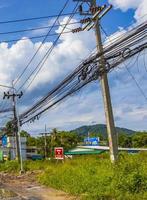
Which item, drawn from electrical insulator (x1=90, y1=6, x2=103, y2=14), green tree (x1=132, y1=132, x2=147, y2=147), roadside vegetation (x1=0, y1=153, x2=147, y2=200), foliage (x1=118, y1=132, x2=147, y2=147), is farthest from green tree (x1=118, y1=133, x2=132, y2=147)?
electrical insulator (x1=90, y1=6, x2=103, y2=14)

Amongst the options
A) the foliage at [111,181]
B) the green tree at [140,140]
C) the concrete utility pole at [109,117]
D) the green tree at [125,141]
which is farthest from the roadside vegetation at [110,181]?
the green tree at [125,141]

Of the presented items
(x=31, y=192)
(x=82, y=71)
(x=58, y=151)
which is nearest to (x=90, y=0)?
(x=82, y=71)

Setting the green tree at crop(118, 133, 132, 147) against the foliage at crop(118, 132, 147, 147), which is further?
the green tree at crop(118, 133, 132, 147)

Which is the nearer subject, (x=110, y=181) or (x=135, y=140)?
(x=110, y=181)

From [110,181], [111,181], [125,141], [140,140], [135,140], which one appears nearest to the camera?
[111,181]

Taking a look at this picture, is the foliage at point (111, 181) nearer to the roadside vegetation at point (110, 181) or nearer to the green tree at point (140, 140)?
the roadside vegetation at point (110, 181)

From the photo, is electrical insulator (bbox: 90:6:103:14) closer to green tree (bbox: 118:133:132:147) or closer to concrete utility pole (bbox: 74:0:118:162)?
concrete utility pole (bbox: 74:0:118:162)

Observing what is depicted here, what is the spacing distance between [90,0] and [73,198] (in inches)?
373

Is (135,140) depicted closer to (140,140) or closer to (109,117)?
(140,140)

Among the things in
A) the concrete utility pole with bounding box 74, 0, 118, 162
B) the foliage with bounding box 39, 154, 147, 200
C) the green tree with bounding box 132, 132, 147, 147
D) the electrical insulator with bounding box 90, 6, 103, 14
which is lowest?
the foliage with bounding box 39, 154, 147, 200

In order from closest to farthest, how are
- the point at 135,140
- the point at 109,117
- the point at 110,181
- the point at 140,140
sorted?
the point at 110,181
the point at 109,117
the point at 140,140
the point at 135,140

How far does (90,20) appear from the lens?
2205 centimetres

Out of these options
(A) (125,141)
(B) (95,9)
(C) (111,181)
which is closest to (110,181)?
(C) (111,181)

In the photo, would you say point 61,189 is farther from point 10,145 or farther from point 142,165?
point 10,145
